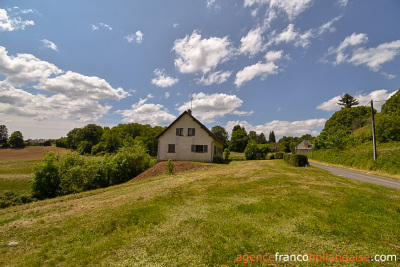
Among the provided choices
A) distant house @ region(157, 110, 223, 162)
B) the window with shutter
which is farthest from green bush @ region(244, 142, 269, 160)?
the window with shutter

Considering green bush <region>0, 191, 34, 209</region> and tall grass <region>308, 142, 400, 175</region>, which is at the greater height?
tall grass <region>308, 142, 400, 175</region>

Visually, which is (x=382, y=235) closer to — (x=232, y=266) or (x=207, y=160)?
(x=232, y=266)

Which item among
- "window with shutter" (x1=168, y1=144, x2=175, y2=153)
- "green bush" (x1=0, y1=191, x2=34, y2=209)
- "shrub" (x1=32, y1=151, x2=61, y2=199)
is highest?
"window with shutter" (x1=168, y1=144, x2=175, y2=153)

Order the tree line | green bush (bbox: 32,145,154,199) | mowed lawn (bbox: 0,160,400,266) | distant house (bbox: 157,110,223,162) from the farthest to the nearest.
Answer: the tree line
distant house (bbox: 157,110,223,162)
green bush (bbox: 32,145,154,199)
mowed lawn (bbox: 0,160,400,266)

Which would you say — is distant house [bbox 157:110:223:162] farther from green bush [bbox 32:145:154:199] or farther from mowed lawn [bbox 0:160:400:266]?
mowed lawn [bbox 0:160:400:266]

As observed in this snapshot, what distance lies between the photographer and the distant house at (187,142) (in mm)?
27125

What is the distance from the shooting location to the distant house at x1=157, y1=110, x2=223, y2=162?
2712 cm

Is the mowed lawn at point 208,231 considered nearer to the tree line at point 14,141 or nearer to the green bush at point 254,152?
the green bush at point 254,152

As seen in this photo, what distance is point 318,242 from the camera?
4.23 meters

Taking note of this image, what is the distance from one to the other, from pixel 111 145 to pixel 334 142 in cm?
6840

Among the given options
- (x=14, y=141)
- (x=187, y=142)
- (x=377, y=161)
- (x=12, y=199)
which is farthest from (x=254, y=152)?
(x=14, y=141)

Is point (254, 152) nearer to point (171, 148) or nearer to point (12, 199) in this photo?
point (171, 148)

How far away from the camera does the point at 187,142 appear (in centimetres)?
2736

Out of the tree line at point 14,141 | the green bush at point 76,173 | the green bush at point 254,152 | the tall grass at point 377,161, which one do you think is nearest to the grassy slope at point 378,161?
the tall grass at point 377,161
